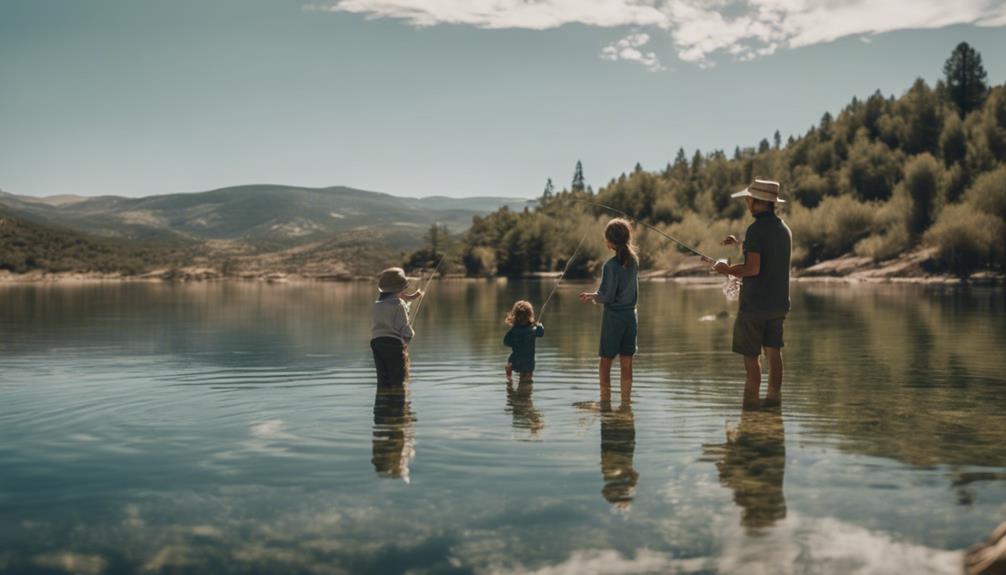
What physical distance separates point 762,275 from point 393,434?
4592 millimetres

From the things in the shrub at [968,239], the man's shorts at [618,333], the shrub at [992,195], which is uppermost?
the shrub at [992,195]

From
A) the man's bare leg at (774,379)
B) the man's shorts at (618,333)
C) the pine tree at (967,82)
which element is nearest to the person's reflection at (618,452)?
the man's shorts at (618,333)

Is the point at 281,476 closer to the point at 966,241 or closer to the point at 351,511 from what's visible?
the point at 351,511

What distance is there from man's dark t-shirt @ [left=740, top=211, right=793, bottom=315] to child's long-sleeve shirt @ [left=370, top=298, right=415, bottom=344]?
13.7ft

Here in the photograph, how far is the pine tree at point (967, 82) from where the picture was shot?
113 m

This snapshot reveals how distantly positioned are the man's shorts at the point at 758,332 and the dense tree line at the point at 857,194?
47165mm

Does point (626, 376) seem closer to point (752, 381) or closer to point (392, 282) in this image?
point (752, 381)

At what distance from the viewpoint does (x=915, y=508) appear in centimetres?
550

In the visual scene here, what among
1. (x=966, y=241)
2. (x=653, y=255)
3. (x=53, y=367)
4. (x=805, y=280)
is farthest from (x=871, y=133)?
(x=53, y=367)

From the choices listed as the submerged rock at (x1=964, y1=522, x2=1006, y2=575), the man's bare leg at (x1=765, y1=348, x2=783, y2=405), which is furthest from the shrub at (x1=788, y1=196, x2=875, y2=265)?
the submerged rock at (x1=964, y1=522, x2=1006, y2=575)

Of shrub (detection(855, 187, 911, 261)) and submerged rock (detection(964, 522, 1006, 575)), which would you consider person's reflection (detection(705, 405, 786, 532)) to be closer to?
submerged rock (detection(964, 522, 1006, 575))

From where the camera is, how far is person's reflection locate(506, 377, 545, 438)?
877 cm

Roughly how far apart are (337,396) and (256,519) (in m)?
5.82

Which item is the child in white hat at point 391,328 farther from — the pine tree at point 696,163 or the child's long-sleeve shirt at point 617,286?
the pine tree at point 696,163
